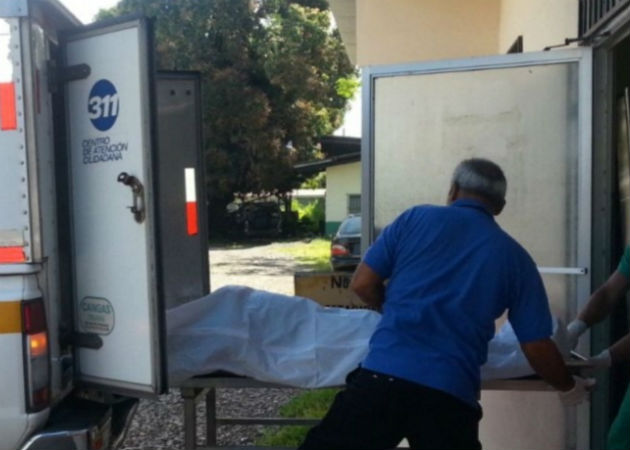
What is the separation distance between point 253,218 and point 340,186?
150 inches

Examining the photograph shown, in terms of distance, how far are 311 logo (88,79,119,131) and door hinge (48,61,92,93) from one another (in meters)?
0.08

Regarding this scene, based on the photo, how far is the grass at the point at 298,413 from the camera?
21.0 feet

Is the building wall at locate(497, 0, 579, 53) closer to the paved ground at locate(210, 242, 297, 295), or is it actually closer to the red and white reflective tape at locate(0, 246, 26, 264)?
the red and white reflective tape at locate(0, 246, 26, 264)

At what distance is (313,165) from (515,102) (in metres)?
27.6

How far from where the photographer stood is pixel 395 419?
114 inches

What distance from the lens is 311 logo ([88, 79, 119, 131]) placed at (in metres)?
3.49

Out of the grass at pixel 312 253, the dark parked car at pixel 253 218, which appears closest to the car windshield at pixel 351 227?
the grass at pixel 312 253

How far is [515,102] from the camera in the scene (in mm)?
4426

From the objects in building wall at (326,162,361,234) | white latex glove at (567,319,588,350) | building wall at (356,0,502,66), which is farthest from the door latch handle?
building wall at (326,162,361,234)

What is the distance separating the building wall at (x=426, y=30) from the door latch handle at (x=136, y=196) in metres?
5.06

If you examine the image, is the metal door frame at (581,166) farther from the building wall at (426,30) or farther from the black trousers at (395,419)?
the building wall at (426,30)

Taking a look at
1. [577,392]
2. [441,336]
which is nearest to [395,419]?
[441,336]

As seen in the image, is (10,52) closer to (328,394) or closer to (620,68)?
(620,68)

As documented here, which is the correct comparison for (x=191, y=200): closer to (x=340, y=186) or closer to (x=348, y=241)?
(x=348, y=241)
